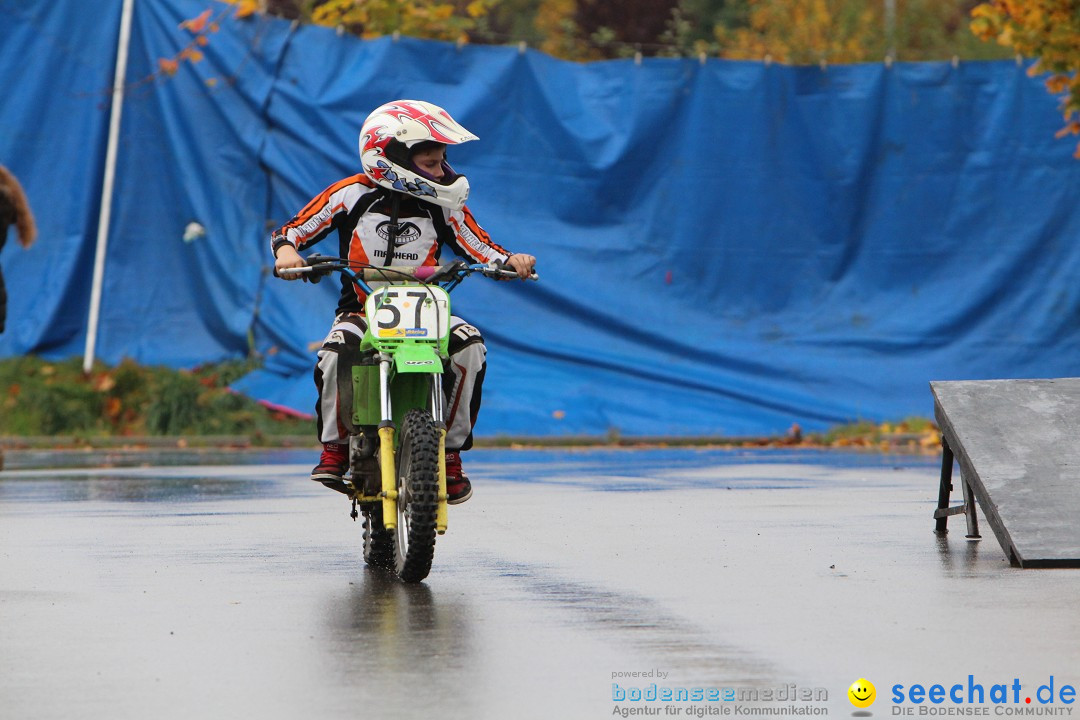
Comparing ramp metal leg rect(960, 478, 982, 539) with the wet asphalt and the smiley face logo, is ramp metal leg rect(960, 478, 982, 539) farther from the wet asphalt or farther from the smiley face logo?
the smiley face logo

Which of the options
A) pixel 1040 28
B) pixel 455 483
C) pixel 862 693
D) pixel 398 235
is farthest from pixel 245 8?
pixel 862 693

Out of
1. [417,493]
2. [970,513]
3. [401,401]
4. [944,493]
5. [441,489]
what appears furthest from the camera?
[944,493]

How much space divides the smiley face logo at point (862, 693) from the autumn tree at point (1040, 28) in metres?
11.8

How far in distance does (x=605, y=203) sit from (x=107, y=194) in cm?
478

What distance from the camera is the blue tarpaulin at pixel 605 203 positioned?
755 inches

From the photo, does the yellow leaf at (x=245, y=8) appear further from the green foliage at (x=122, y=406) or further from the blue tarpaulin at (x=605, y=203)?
the green foliage at (x=122, y=406)

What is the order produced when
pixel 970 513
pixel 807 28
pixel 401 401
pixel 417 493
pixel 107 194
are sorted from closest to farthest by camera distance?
1. pixel 417 493
2. pixel 401 401
3. pixel 970 513
4. pixel 107 194
5. pixel 807 28

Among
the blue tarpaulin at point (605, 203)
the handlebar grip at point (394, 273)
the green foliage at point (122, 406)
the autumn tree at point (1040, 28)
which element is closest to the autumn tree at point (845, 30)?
the blue tarpaulin at point (605, 203)

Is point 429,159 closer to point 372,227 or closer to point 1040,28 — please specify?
point 372,227

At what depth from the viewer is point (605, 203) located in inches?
767

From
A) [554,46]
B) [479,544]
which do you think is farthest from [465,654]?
[554,46]

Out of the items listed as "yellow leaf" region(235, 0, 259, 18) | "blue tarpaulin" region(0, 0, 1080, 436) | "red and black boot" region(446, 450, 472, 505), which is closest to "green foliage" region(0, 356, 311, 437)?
"blue tarpaulin" region(0, 0, 1080, 436)

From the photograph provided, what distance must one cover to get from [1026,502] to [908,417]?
1018 centimetres

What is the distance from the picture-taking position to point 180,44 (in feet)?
64.0
